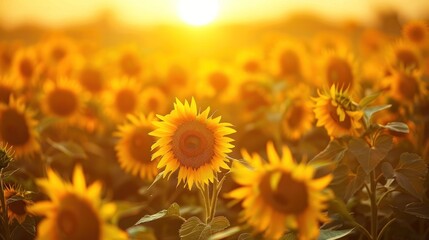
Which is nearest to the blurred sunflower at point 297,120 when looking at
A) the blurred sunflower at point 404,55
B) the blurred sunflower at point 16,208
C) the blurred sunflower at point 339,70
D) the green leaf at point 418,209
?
the blurred sunflower at point 339,70

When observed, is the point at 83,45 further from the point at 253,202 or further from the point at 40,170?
the point at 253,202

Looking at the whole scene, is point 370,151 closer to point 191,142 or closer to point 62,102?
point 191,142

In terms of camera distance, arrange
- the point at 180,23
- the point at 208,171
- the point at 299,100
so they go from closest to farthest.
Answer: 1. the point at 208,171
2. the point at 299,100
3. the point at 180,23

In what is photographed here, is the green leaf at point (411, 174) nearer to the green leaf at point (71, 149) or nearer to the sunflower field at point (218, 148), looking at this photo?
the sunflower field at point (218, 148)

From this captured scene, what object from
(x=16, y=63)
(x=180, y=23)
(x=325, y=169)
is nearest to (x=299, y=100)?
(x=325, y=169)

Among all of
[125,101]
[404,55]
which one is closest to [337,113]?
→ [404,55]
